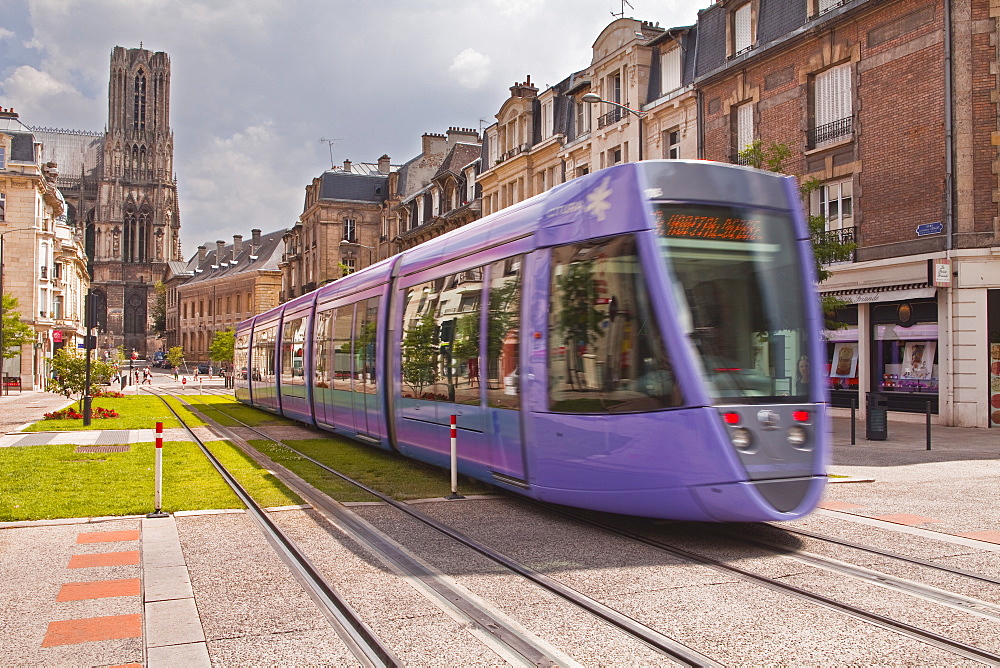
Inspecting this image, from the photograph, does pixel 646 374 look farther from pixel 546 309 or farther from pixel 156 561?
pixel 156 561

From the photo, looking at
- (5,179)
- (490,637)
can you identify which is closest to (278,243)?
(5,179)

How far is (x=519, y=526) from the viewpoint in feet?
27.7

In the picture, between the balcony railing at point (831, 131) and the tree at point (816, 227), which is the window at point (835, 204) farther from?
the tree at point (816, 227)

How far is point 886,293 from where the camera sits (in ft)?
73.4

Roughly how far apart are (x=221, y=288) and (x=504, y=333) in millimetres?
111864

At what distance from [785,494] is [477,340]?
3.92 m

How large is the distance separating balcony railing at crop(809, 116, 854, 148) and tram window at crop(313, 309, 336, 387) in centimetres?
1443

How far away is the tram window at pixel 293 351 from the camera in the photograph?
20281 millimetres

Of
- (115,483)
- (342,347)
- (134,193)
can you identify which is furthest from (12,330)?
(134,193)

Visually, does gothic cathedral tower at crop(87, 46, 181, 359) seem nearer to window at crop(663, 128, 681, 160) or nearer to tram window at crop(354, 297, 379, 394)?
window at crop(663, 128, 681, 160)

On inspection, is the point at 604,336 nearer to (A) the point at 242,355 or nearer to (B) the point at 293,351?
(B) the point at 293,351

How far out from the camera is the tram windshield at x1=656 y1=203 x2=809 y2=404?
725cm

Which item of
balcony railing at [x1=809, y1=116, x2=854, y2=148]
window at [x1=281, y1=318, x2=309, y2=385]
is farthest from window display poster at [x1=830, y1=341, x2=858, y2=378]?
window at [x1=281, y1=318, x2=309, y2=385]

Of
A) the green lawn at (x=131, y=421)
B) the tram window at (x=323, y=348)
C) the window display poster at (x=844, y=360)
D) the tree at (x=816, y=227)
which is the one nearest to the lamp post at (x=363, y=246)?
the green lawn at (x=131, y=421)
